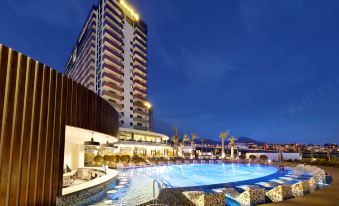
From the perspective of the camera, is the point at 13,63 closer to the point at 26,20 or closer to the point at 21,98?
the point at 21,98

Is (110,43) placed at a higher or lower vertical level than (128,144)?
higher

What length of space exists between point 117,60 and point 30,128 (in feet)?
209

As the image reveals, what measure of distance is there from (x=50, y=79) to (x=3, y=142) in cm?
200

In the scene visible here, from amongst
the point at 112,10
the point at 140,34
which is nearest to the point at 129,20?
the point at 140,34

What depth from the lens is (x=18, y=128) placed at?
5410 millimetres

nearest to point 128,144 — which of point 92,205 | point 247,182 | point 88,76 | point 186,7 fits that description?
point 88,76

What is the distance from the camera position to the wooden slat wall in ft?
17.0

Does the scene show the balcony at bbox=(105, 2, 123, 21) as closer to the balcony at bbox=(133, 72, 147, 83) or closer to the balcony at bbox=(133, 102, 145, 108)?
the balcony at bbox=(133, 72, 147, 83)

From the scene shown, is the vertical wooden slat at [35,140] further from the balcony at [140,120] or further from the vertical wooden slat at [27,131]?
the balcony at [140,120]

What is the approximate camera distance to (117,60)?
67438mm

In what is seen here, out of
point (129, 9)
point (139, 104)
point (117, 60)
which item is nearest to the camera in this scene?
point (117, 60)

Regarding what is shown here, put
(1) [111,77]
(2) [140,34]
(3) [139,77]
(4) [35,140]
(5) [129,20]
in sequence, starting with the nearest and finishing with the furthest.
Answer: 1. (4) [35,140]
2. (1) [111,77]
3. (3) [139,77]
4. (5) [129,20]
5. (2) [140,34]

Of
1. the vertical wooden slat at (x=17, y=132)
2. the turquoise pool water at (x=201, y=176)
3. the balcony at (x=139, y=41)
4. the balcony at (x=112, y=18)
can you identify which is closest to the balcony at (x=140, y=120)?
the balcony at (x=139, y=41)

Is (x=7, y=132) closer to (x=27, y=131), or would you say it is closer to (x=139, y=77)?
(x=27, y=131)
